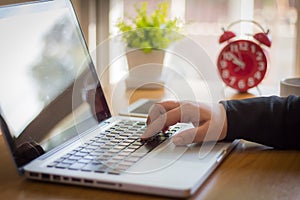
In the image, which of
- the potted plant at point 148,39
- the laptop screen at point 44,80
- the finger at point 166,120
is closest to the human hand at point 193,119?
the finger at point 166,120

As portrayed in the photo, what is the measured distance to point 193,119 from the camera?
45.5 inches

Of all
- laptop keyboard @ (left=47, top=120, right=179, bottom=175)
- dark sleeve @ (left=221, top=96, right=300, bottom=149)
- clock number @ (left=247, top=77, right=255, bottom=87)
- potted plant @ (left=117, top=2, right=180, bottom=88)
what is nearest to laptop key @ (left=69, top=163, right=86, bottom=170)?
laptop keyboard @ (left=47, top=120, right=179, bottom=175)

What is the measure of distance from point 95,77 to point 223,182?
0.48 meters

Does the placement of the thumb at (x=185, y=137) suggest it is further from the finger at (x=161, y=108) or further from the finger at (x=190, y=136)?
the finger at (x=161, y=108)

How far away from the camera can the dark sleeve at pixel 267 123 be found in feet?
3.68

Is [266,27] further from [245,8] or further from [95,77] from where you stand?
[95,77]

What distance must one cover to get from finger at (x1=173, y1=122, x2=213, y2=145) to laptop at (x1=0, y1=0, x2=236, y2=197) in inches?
0.5

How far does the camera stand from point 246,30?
186cm

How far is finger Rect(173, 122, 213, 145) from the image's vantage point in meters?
1.07

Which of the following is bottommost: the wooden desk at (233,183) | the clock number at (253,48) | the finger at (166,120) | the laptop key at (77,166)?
the wooden desk at (233,183)

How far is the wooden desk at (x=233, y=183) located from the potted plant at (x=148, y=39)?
65 cm

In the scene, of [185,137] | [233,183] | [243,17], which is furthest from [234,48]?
[233,183]

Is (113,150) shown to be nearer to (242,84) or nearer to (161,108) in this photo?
(161,108)

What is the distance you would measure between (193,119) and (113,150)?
0.21 m
